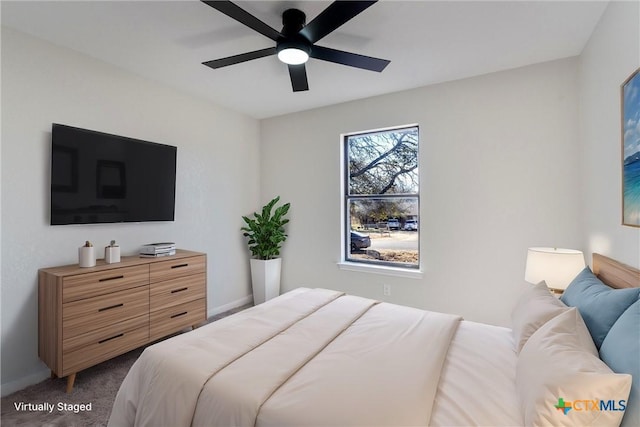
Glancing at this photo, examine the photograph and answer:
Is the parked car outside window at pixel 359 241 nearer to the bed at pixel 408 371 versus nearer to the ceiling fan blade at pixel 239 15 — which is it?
the bed at pixel 408 371

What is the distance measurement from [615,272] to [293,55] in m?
2.34

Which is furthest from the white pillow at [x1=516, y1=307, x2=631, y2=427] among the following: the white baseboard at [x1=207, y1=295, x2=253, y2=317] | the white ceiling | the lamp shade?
the white baseboard at [x1=207, y1=295, x2=253, y2=317]

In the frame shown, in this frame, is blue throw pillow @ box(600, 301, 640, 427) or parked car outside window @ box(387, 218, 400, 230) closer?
blue throw pillow @ box(600, 301, 640, 427)

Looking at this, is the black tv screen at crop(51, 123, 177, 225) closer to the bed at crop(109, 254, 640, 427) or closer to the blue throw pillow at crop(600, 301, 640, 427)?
the bed at crop(109, 254, 640, 427)

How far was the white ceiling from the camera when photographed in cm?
195

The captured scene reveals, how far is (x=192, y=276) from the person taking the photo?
3008 millimetres

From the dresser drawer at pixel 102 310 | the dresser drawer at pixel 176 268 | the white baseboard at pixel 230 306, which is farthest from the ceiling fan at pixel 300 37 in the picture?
the white baseboard at pixel 230 306

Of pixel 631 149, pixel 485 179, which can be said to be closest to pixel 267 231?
pixel 485 179

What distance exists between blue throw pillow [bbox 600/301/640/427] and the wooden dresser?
296 centimetres

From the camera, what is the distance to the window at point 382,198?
343 centimetres

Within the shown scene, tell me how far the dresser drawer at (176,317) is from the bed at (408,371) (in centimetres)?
125

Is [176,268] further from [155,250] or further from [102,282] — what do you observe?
[102,282]

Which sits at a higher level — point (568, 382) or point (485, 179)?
point (485, 179)

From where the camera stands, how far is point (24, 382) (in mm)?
2221
